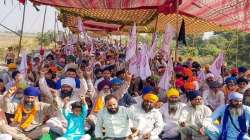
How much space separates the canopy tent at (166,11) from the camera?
10.8m

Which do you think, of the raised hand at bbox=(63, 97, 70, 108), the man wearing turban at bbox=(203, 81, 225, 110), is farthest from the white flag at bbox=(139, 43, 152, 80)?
the raised hand at bbox=(63, 97, 70, 108)

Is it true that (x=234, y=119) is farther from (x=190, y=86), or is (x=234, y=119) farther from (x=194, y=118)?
(x=190, y=86)

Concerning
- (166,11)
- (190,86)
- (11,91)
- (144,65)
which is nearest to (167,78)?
(190,86)

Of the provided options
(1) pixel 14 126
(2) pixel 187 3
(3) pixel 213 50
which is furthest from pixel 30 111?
(3) pixel 213 50

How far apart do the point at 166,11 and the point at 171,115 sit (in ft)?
12.9

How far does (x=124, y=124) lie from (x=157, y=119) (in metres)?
0.55

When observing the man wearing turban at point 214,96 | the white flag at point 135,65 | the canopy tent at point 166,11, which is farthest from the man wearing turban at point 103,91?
the canopy tent at point 166,11

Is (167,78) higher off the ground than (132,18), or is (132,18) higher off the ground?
(132,18)

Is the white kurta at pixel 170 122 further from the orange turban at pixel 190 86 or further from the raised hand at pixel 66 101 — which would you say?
the raised hand at pixel 66 101

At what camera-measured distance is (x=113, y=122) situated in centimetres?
629

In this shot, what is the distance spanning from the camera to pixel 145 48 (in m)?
9.35

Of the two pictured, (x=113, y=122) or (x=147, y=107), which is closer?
(x=113, y=122)

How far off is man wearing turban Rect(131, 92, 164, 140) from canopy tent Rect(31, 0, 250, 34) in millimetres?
3777

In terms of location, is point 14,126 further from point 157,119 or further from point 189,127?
point 189,127
